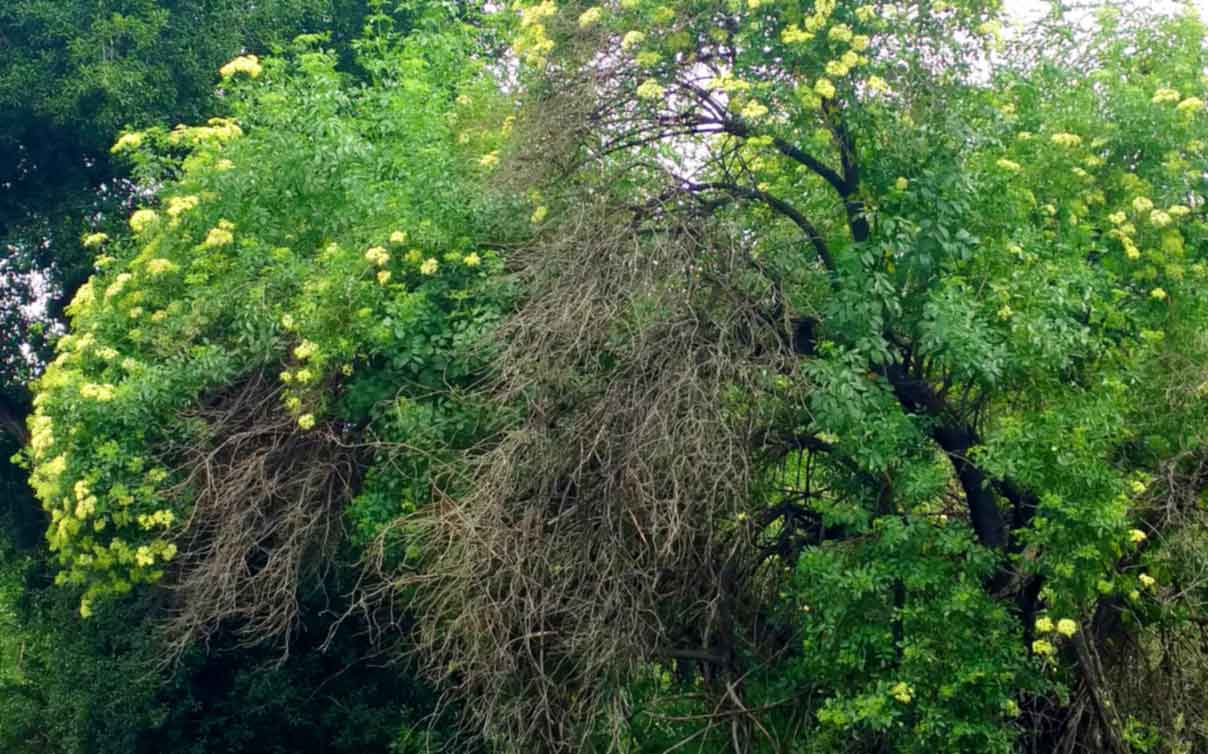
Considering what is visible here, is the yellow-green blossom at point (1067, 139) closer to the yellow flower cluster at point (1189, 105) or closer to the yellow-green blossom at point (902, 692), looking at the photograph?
the yellow flower cluster at point (1189, 105)

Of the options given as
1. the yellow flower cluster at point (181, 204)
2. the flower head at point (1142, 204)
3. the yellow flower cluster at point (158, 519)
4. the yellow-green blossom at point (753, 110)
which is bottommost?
the yellow flower cluster at point (158, 519)

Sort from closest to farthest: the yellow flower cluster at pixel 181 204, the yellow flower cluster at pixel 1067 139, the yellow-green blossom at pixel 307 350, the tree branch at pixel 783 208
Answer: the yellow flower cluster at pixel 1067 139
the tree branch at pixel 783 208
the yellow-green blossom at pixel 307 350
the yellow flower cluster at pixel 181 204

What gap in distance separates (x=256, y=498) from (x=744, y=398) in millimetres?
3645

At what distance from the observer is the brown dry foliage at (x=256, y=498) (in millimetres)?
9805

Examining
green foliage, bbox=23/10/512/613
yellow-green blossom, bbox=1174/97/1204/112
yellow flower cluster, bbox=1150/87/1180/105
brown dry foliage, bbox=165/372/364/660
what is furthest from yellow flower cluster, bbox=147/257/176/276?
yellow-green blossom, bbox=1174/97/1204/112

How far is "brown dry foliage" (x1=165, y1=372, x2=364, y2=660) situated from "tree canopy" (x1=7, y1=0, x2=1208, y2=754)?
0.13 feet

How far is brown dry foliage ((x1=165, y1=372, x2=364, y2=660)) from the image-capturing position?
9.80m

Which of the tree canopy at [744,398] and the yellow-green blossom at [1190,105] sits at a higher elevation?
the yellow-green blossom at [1190,105]

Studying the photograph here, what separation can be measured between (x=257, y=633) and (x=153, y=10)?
19.5 feet

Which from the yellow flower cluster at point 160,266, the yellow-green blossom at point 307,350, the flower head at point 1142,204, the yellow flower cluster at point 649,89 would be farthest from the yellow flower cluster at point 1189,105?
the yellow flower cluster at point 160,266

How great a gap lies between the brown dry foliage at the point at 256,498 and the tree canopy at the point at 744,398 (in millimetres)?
40

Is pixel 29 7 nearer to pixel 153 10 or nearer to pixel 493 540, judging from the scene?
pixel 153 10

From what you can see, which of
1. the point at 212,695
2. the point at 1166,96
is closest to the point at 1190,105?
the point at 1166,96

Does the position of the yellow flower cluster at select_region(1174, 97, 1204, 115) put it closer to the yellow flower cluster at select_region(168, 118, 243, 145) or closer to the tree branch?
the tree branch
